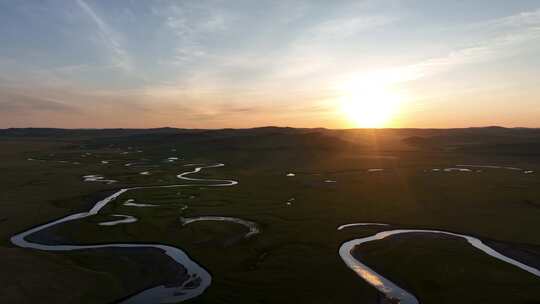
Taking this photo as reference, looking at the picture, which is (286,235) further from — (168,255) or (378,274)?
(378,274)

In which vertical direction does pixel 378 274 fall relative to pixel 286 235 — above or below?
below

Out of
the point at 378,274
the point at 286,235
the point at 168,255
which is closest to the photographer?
the point at 378,274

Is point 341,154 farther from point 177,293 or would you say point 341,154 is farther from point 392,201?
point 177,293

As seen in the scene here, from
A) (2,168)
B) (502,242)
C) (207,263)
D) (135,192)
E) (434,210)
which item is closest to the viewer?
(207,263)

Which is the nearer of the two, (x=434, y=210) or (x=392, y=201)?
(x=434, y=210)

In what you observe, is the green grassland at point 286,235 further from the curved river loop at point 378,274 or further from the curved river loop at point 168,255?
the curved river loop at point 168,255

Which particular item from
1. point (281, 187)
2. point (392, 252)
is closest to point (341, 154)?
point (281, 187)

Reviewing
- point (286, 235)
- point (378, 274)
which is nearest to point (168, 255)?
point (286, 235)

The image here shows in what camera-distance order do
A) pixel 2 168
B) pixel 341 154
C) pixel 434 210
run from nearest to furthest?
pixel 434 210
pixel 2 168
pixel 341 154

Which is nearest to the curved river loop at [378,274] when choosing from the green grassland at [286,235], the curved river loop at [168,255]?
the green grassland at [286,235]
